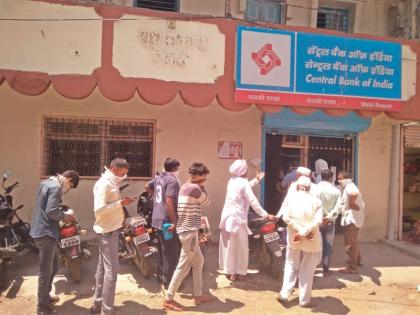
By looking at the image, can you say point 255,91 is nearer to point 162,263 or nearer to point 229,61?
point 229,61

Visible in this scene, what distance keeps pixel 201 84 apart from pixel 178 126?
5.41 ft

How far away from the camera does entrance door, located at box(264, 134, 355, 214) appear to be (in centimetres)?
860

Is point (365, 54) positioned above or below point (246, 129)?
above

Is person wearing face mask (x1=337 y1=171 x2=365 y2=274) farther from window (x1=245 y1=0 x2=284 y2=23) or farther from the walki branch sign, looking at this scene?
window (x1=245 y1=0 x2=284 y2=23)

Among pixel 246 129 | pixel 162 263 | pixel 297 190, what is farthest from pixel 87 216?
pixel 297 190

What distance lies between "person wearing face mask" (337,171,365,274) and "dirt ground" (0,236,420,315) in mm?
275

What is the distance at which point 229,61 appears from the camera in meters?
6.50

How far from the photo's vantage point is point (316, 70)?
691 cm

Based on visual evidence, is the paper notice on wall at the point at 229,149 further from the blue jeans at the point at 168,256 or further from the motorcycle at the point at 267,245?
the blue jeans at the point at 168,256

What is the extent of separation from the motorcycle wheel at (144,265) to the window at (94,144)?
2.05 meters

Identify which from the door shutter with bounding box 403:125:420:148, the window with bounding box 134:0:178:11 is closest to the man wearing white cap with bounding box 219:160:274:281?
the window with bounding box 134:0:178:11

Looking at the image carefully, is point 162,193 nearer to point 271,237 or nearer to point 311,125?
point 271,237

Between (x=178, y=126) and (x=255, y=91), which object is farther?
(x=178, y=126)

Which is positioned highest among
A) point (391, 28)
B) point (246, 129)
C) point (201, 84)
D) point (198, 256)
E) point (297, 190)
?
point (391, 28)
